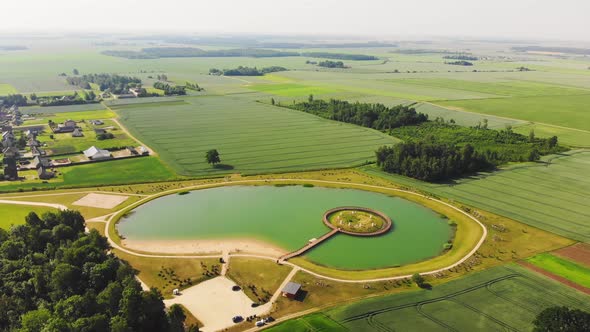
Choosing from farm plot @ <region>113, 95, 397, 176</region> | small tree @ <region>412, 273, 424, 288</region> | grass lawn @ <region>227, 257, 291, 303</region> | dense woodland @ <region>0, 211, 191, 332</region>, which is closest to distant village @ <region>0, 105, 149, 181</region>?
farm plot @ <region>113, 95, 397, 176</region>

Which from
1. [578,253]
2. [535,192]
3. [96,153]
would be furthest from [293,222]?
[96,153]

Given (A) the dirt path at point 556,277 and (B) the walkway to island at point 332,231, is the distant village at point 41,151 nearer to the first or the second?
(B) the walkway to island at point 332,231

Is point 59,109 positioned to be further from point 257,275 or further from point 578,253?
point 578,253

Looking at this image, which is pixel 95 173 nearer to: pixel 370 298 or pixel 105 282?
pixel 105 282

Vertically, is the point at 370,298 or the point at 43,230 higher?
the point at 43,230

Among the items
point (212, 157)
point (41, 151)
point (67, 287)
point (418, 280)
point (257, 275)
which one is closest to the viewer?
point (67, 287)

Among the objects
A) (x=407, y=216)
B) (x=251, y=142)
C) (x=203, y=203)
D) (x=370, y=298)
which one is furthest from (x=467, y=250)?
(x=251, y=142)
